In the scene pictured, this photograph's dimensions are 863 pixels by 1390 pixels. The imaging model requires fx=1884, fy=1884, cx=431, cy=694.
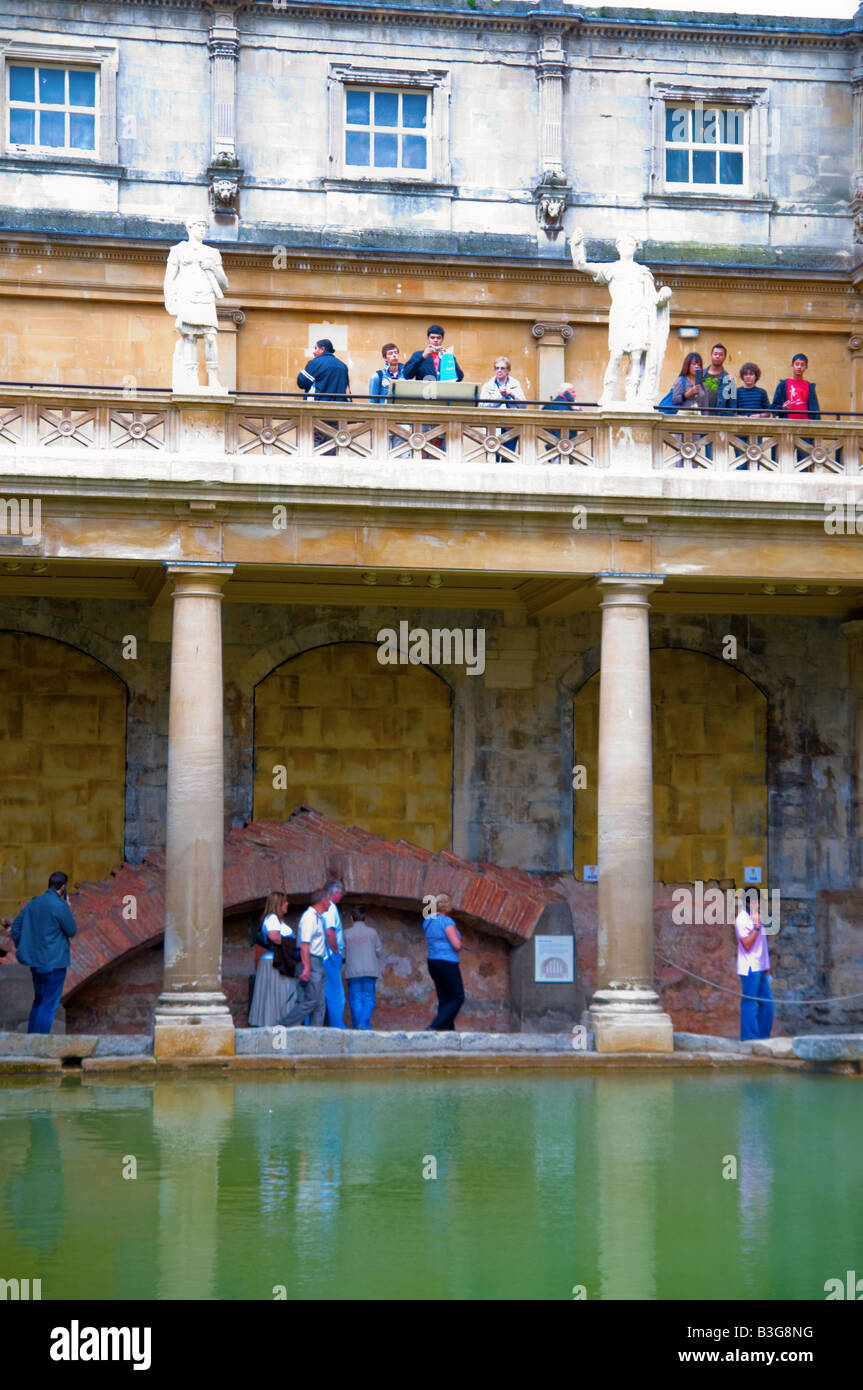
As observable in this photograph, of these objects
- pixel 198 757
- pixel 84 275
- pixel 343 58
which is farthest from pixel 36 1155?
pixel 343 58

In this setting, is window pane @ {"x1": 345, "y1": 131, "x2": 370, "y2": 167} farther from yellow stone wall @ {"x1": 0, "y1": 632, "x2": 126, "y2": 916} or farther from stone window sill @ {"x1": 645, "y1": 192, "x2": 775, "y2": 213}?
yellow stone wall @ {"x1": 0, "y1": 632, "x2": 126, "y2": 916}

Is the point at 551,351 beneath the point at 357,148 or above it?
beneath

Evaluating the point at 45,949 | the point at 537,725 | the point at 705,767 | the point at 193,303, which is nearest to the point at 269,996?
the point at 45,949

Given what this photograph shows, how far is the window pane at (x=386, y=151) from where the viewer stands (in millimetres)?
28562

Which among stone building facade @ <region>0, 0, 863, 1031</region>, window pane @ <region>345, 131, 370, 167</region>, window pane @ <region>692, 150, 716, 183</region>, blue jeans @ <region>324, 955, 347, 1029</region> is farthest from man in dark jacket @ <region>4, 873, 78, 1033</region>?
window pane @ <region>692, 150, 716, 183</region>

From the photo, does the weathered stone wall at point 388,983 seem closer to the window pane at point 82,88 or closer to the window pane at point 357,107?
the window pane at point 357,107

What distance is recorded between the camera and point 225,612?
27.6 m

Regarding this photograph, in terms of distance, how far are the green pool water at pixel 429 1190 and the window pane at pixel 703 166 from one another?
1622cm

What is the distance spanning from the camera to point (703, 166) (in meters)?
29.5

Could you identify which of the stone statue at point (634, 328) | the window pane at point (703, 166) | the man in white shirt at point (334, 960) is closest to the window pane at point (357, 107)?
the window pane at point (703, 166)

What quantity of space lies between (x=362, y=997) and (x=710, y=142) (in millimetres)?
14820

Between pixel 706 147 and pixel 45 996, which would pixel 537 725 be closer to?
pixel 45 996

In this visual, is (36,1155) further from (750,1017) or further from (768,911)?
(768,911)

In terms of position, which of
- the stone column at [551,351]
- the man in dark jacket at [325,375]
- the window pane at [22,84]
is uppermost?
the window pane at [22,84]
